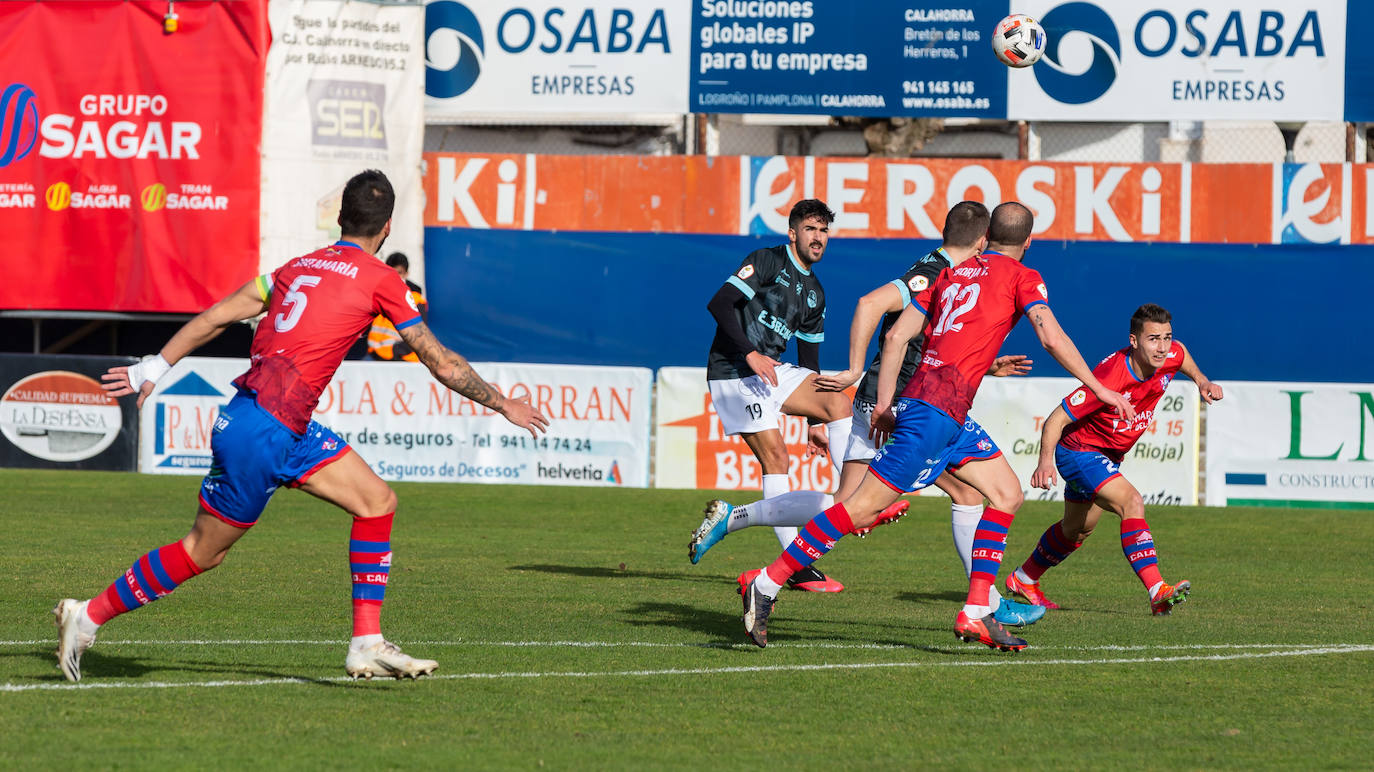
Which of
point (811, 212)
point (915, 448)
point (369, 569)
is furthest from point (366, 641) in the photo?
point (811, 212)

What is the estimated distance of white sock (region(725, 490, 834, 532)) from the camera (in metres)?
9.50

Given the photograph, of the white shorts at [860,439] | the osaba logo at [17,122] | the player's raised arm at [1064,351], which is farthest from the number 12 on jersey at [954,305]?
the osaba logo at [17,122]

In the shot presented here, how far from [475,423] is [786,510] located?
28.9ft

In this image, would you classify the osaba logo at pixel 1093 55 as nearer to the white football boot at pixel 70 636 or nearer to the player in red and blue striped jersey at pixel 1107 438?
the player in red and blue striped jersey at pixel 1107 438

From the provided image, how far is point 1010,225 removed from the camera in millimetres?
7926

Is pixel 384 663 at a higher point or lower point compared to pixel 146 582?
lower

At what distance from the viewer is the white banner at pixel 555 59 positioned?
836 inches

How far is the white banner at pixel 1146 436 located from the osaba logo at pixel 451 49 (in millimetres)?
8502

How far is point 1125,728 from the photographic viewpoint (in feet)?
20.1

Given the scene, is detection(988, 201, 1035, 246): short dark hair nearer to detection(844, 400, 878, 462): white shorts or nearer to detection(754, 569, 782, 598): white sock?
detection(844, 400, 878, 462): white shorts

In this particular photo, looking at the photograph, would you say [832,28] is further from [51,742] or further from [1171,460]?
[51,742]

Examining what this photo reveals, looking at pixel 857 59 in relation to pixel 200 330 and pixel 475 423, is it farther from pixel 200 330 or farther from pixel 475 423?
pixel 200 330

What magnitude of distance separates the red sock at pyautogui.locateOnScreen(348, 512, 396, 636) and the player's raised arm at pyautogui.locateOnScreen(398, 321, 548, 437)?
63 cm

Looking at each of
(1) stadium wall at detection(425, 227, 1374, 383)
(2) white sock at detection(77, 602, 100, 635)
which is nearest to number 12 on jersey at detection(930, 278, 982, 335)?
(2) white sock at detection(77, 602, 100, 635)
